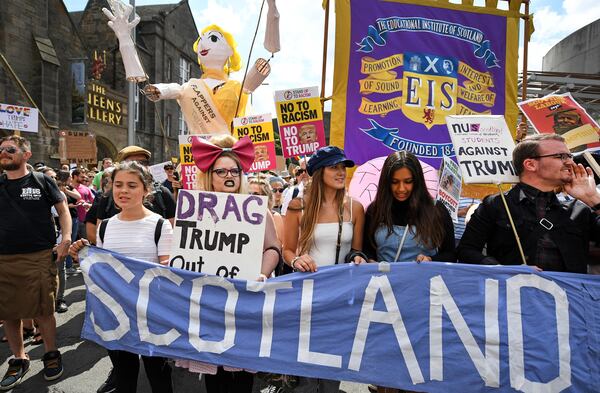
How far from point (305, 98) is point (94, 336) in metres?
3.71

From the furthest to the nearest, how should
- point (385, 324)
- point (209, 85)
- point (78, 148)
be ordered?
point (78, 148), point (209, 85), point (385, 324)

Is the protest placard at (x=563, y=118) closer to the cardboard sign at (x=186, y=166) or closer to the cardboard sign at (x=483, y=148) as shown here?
the cardboard sign at (x=483, y=148)

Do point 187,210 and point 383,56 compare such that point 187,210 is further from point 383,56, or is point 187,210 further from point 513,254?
point 383,56

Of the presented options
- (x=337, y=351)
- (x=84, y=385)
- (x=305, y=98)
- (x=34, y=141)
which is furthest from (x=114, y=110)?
(x=337, y=351)

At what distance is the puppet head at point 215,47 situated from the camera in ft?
17.2

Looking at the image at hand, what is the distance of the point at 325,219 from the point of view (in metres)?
2.73

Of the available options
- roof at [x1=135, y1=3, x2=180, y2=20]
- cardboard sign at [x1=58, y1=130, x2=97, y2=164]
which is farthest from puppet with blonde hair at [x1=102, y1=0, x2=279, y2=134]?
roof at [x1=135, y1=3, x2=180, y2=20]

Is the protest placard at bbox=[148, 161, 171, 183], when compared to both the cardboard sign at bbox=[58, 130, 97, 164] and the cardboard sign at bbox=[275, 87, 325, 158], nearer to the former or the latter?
the cardboard sign at bbox=[275, 87, 325, 158]

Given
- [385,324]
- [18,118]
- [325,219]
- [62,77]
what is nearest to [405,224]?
[325,219]

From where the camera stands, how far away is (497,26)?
4293mm

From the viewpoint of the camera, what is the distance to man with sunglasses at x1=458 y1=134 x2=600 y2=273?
2289 mm

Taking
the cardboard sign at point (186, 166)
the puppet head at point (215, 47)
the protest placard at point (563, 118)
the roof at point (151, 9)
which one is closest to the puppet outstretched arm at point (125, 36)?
the cardboard sign at point (186, 166)

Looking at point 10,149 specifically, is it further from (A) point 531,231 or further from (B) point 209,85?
(A) point 531,231

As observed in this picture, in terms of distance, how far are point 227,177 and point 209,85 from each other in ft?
9.73
